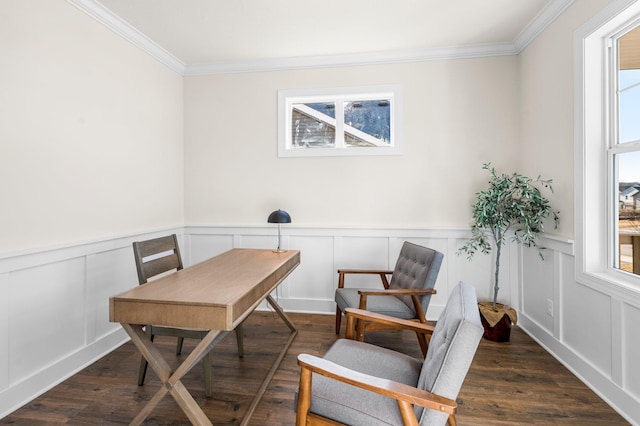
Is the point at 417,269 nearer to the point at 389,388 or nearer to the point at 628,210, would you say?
the point at 628,210

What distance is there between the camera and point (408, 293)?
235 centimetres

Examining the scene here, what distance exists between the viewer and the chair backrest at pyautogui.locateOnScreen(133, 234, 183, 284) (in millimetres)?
2035

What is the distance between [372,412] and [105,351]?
2411 millimetres

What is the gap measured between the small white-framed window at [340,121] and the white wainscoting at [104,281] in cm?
87

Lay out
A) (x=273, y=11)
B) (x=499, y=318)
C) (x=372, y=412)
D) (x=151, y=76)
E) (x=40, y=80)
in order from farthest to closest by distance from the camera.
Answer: (x=151, y=76)
(x=499, y=318)
(x=273, y=11)
(x=40, y=80)
(x=372, y=412)

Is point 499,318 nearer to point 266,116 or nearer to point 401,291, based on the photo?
point 401,291

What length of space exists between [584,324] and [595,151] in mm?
1203

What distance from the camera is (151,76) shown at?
3150 mm

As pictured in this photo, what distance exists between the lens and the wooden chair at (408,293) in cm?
235

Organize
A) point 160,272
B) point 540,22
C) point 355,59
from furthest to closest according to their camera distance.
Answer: point 355,59
point 540,22
point 160,272

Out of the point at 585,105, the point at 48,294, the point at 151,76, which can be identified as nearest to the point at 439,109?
the point at 585,105

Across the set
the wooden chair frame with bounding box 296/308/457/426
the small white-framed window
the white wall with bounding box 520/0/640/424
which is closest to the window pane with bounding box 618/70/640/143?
the white wall with bounding box 520/0/640/424

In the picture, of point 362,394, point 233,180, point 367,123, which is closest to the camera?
point 362,394

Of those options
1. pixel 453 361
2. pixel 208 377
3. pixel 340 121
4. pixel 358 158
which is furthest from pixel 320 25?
pixel 208 377
